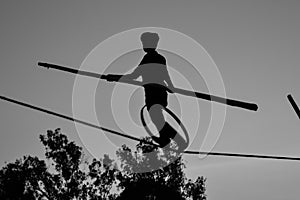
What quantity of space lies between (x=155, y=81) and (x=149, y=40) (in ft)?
3.00

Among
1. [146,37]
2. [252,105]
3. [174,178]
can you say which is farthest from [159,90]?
[174,178]

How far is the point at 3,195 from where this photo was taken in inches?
1649

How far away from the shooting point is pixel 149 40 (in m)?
9.13

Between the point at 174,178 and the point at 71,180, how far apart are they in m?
10.4

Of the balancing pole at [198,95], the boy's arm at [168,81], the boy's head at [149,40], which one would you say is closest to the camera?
the balancing pole at [198,95]

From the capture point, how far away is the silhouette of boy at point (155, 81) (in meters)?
9.11

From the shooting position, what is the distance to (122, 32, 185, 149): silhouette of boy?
9109 millimetres

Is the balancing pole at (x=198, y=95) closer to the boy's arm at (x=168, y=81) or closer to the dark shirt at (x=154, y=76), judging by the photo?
the boy's arm at (x=168, y=81)

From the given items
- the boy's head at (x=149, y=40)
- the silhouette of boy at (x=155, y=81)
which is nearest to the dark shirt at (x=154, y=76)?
the silhouette of boy at (x=155, y=81)

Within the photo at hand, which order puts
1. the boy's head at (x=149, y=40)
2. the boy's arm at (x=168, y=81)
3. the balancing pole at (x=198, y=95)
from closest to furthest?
the balancing pole at (x=198, y=95), the boy's head at (x=149, y=40), the boy's arm at (x=168, y=81)

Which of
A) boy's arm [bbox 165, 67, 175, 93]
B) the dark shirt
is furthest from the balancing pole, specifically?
the dark shirt

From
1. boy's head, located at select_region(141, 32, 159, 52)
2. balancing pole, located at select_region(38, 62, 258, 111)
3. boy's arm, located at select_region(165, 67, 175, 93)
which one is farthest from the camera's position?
boy's arm, located at select_region(165, 67, 175, 93)

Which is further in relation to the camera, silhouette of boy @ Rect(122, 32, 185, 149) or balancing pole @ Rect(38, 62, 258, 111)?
silhouette of boy @ Rect(122, 32, 185, 149)

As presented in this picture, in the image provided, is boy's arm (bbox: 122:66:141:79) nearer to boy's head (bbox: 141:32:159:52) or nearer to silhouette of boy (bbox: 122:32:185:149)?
silhouette of boy (bbox: 122:32:185:149)
